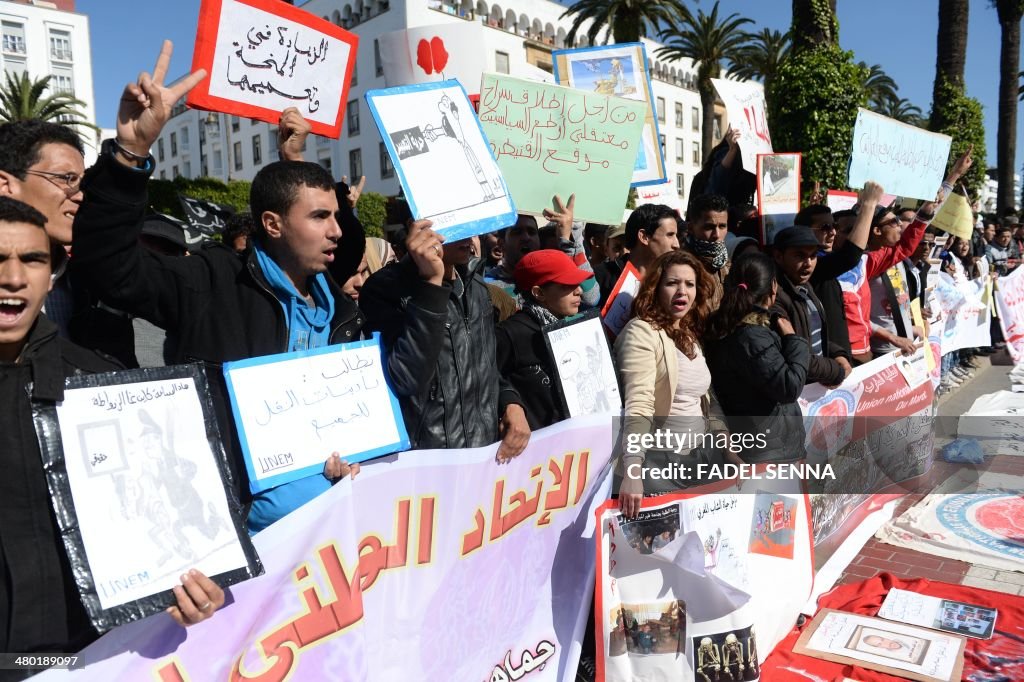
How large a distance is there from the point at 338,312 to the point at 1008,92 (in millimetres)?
24085

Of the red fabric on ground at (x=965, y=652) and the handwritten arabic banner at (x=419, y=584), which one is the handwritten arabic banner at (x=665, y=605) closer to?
the handwritten arabic banner at (x=419, y=584)

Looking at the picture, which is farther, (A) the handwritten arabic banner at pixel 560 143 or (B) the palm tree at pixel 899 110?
(B) the palm tree at pixel 899 110

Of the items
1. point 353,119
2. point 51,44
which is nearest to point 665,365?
point 353,119

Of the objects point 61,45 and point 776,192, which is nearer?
point 776,192

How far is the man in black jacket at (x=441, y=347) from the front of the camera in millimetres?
2246

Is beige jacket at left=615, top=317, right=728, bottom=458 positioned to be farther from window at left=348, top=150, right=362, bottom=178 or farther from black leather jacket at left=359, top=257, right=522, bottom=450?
A: window at left=348, top=150, right=362, bottom=178

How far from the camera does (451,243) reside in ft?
8.25

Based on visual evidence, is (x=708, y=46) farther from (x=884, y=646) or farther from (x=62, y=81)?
(x=62, y=81)

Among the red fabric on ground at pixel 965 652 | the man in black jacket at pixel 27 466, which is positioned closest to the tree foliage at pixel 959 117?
the red fabric on ground at pixel 965 652

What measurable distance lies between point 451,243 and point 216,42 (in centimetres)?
110

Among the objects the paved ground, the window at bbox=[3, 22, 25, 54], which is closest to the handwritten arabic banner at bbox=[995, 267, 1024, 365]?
the paved ground

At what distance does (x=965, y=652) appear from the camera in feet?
Answer: 9.97

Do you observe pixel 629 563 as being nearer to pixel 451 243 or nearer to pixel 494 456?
pixel 494 456

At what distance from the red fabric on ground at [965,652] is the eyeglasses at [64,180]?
302 centimetres
